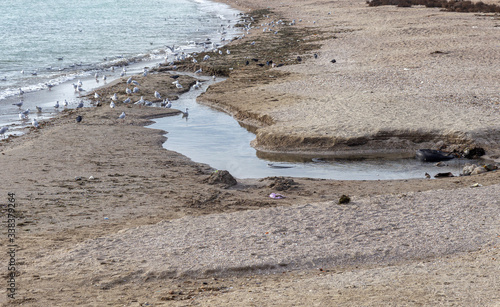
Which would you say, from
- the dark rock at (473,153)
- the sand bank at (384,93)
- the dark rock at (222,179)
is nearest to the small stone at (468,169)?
the dark rock at (473,153)

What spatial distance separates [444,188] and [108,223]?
536 cm

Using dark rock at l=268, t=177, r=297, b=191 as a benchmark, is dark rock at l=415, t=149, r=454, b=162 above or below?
above

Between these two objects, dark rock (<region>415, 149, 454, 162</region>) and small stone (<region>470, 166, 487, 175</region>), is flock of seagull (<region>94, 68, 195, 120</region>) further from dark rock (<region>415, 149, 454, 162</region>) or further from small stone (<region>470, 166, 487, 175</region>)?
small stone (<region>470, 166, 487, 175</region>)

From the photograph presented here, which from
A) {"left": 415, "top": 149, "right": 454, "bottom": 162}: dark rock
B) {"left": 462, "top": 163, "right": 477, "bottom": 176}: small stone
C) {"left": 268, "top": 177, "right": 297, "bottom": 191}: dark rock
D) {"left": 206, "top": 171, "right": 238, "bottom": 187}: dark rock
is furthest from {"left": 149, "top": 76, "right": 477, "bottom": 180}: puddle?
{"left": 268, "top": 177, "right": 297, "bottom": 191}: dark rock

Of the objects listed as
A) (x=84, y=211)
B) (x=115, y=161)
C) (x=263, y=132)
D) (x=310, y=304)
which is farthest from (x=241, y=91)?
(x=310, y=304)

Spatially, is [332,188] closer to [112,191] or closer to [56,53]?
[112,191]

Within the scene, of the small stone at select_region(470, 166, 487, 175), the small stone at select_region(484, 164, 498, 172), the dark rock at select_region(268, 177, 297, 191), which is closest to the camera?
the dark rock at select_region(268, 177, 297, 191)

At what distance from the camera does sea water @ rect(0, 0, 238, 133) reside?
853 inches

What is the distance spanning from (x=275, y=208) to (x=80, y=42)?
3052 cm

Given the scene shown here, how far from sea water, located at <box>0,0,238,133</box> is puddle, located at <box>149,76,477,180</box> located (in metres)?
4.65

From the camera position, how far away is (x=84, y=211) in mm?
8195

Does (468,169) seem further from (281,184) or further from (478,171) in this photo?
(281,184)

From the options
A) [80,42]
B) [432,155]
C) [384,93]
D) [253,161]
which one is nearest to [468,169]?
[432,155]

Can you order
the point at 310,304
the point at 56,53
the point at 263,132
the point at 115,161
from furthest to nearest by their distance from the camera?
the point at 56,53
the point at 263,132
the point at 115,161
the point at 310,304
